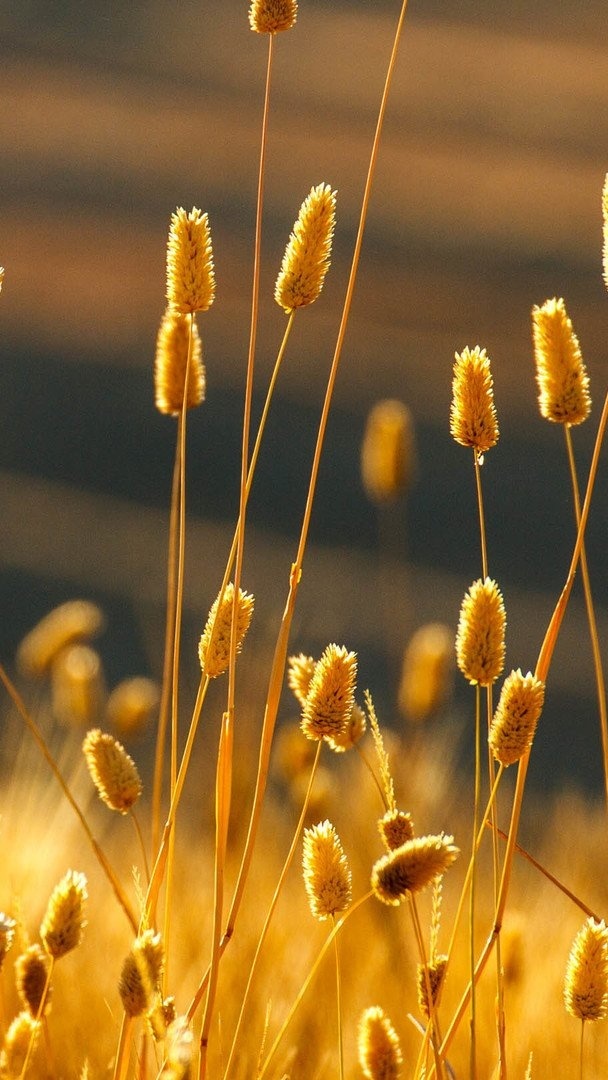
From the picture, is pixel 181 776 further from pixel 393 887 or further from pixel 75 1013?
pixel 75 1013

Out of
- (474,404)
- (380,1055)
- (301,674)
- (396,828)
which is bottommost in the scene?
(380,1055)

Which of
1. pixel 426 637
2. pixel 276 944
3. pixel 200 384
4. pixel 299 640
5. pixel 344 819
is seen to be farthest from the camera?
pixel 344 819

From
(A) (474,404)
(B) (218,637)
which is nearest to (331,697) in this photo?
(B) (218,637)

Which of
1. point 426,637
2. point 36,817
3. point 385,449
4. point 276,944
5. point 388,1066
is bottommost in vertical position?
point 388,1066

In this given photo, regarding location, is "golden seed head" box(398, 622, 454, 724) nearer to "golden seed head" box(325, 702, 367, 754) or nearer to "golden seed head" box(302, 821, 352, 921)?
"golden seed head" box(325, 702, 367, 754)

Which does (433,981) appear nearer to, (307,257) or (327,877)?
(327,877)

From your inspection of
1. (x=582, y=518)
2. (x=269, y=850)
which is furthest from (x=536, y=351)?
(x=269, y=850)

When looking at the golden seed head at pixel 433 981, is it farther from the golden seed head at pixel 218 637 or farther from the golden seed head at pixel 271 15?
the golden seed head at pixel 271 15

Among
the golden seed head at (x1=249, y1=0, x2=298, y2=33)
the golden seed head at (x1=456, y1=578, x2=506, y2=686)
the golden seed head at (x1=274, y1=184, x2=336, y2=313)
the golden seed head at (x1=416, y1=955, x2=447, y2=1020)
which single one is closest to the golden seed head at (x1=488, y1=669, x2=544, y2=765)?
the golden seed head at (x1=456, y1=578, x2=506, y2=686)
